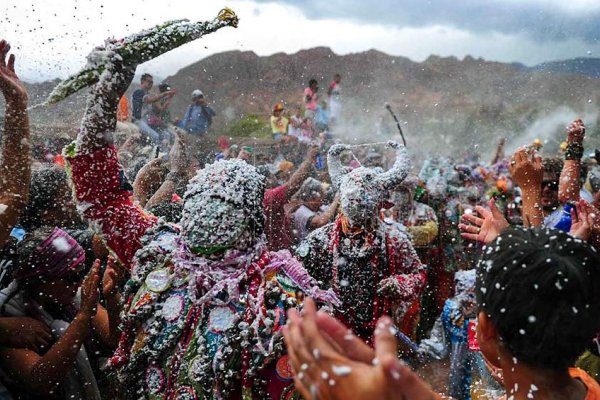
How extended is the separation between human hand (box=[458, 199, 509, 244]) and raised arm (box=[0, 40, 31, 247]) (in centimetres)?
197

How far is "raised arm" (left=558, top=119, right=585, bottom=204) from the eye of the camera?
348 centimetres

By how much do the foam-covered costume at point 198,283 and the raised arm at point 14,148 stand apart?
0.91 feet

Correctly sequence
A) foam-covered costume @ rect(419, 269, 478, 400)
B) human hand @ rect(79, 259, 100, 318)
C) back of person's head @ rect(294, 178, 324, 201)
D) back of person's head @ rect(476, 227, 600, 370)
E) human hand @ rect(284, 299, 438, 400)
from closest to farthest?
human hand @ rect(284, 299, 438, 400) → back of person's head @ rect(476, 227, 600, 370) → human hand @ rect(79, 259, 100, 318) → foam-covered costume @ rect(419, 269, 478, 400) → back of person's head @ rect(294, 178, 324, 201)

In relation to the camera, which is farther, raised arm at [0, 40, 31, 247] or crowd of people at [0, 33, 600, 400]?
raised arm at [0, 40, 31, 247]

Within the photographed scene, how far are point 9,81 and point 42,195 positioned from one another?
119 cm

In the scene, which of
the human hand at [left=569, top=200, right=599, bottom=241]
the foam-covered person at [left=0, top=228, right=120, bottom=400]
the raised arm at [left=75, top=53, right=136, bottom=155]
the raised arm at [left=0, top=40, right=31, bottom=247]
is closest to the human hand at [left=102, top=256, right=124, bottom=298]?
the foam-covered person at [left=0, top=228, right=120, bottom=400]

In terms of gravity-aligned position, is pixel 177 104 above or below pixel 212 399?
below

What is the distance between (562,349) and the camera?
55.6 inches

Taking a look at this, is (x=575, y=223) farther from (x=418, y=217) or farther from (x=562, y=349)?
(x=418, y=217)

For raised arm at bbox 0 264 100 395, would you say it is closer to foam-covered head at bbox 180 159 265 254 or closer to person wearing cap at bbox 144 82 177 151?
foam-covered head at bbox 180 159 265 254

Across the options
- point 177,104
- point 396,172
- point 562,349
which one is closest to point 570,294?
point 562,349

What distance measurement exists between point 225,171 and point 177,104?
18.6m

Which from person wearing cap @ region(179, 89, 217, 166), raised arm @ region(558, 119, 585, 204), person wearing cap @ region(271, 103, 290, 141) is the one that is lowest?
person wearing cap @ region(271, 103, 290, 141)

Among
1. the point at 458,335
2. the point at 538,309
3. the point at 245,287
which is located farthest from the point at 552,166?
the point at 538,309
